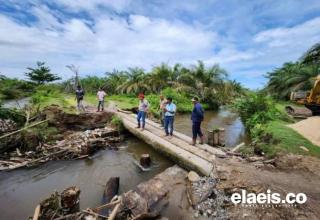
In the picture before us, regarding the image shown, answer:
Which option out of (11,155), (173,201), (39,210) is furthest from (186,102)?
(39,210)

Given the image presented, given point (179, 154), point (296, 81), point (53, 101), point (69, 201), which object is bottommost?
point (69, 201)

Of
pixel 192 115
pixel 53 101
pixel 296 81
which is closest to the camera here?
pixel 192 115

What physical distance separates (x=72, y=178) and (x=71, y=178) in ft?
0.11

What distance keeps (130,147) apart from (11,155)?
4.75m

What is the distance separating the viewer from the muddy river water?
611 cm

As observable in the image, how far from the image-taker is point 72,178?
762 cm

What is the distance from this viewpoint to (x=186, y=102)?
22500 mm

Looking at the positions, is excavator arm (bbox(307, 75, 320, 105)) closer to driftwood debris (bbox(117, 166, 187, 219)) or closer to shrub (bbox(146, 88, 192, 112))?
shrub (bbox(146, 88, 192, 112))

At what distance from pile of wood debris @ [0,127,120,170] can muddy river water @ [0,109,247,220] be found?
0.36 meters

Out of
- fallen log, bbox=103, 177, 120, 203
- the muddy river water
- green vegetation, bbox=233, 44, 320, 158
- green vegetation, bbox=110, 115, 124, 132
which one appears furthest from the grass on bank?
green vegetation, bbox=110, 115, 124, 132

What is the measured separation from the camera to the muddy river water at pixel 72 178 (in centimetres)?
611

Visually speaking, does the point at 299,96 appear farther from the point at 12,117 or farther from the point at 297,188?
the point at 12,117

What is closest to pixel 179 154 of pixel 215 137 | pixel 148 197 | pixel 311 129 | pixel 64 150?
pixel 215 137

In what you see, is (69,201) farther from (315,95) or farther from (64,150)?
(315,95)
